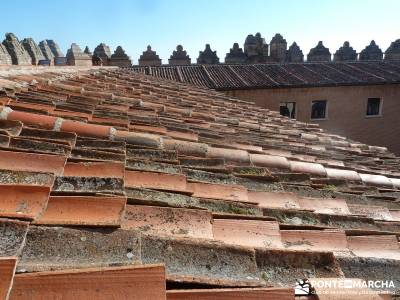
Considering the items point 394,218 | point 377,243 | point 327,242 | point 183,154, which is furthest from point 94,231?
point 394,218

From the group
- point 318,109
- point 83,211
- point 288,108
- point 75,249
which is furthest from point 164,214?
point 318,109

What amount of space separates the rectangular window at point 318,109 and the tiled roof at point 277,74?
117 centimetres

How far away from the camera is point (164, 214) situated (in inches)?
63.7

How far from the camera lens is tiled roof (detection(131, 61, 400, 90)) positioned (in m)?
16.4

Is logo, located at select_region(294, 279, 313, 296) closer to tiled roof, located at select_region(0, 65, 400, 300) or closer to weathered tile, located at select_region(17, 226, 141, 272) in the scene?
tiled roof, located at select_region(0, 65, 400, 300)

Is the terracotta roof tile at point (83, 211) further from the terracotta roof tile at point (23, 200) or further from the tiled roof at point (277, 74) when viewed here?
the tiled roof at point (277, 74)

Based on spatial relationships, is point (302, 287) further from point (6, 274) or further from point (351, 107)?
point (351, 107)

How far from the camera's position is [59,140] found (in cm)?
214

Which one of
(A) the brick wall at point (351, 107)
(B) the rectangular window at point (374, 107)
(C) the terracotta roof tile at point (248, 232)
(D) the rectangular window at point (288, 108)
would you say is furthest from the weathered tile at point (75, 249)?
(B) the rectangular window at point (374, 107)

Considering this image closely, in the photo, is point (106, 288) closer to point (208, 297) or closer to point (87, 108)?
point (208, 297)

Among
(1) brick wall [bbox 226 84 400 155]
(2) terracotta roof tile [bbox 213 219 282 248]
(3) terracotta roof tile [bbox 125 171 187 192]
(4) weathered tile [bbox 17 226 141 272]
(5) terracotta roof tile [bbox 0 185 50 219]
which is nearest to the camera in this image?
(4) weathered tile [bbox 17 226 141 272]

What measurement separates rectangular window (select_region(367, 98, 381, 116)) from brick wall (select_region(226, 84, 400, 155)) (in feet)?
0.79

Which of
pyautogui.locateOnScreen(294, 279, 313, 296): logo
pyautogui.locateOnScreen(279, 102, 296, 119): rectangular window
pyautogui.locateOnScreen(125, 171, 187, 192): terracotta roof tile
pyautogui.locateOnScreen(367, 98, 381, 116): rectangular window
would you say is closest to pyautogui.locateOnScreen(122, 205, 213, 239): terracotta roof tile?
pyautogui.locateOnScreen(125, 171, 187, 192): terracotta roof tile

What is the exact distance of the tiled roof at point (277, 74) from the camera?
53.9ft
